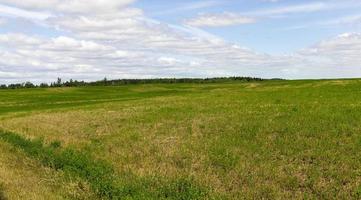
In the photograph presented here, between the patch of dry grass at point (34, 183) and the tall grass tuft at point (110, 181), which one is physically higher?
the tall grass tuft at point (110, 181)

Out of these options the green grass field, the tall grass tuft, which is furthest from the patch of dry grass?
the tall grass tuft

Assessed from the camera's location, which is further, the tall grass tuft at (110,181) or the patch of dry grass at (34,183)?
the patch of dry grass at (34,183)

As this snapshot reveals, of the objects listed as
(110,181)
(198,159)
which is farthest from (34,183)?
(198,159)

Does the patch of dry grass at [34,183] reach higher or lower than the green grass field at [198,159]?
lower

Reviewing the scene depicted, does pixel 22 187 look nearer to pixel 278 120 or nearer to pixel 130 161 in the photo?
pixel 130 161

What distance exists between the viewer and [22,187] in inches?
548

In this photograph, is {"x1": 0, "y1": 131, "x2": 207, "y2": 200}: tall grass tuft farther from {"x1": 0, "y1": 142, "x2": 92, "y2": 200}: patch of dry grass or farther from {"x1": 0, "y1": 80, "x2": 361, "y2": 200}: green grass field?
{"x1": 0, "y1": 142, "x2": 92, "y2": 200}: patch of dry grass

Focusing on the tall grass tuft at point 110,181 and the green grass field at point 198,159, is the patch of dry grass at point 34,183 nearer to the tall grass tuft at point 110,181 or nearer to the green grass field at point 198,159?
the green grass field at point 198,159

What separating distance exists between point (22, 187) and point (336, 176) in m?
8.01

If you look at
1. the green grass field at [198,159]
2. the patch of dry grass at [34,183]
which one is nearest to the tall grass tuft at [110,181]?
the green grass field at [198,159]

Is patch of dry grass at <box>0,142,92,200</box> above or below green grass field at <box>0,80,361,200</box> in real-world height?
below

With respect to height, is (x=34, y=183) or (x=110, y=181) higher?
(x=110, y=181)

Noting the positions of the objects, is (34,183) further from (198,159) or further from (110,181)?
(198,159)

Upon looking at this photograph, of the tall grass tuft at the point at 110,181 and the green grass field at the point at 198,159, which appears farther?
the green grass field at the point at 198,159
